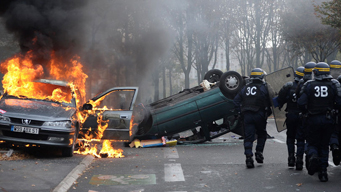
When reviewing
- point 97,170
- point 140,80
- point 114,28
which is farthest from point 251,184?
point 140,80

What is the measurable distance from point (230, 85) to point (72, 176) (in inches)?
233

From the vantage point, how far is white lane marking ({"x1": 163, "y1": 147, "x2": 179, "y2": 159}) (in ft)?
32.0

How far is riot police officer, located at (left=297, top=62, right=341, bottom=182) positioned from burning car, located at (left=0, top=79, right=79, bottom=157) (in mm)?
Answer: 4311

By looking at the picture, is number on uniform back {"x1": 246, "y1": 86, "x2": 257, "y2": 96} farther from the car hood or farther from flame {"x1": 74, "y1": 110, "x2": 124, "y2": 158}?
the car hood

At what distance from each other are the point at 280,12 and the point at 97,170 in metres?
24.6

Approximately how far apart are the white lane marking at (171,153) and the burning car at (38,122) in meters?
1.98

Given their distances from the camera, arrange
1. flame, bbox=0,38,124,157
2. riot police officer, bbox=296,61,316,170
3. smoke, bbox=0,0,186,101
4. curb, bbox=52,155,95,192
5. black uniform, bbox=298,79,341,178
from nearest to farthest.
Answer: curb, bbox=52,155,95,192
black uniform, bbox=298,79,341,178
riot police officer, bbox=296,61,316,170
flame, bbox=0,38,124,157
smoke, bbox=0,0,186,101

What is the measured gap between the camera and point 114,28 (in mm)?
16078

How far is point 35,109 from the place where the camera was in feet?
29.0

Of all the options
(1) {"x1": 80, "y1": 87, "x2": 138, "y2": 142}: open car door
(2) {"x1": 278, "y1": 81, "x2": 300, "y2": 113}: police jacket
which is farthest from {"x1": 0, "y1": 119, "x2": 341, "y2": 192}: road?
(2) {"x1": 278, "y1": 81, "x2": 300, "y2": 113}: police jacket

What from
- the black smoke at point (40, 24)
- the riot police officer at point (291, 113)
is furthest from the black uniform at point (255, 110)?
the black smoke at point (40, 24)

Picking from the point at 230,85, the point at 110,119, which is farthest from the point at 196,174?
the point at 230,85

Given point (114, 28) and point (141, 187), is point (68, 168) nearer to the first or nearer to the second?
point (141, 187)

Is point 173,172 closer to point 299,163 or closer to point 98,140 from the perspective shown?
point 299,163
